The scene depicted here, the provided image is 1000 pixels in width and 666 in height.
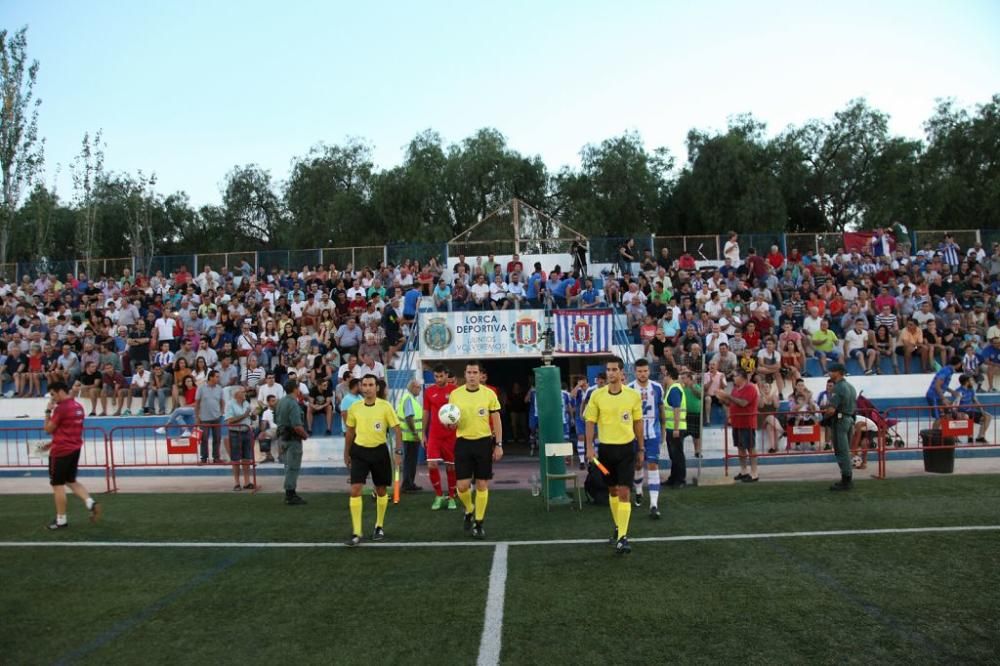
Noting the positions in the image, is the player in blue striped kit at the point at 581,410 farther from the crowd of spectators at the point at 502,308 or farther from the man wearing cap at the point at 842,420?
the man wearing cap at the point at 842,420

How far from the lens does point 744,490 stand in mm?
13086

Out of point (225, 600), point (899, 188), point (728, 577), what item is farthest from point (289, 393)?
point (899, 188)

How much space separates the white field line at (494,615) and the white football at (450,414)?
160 cm

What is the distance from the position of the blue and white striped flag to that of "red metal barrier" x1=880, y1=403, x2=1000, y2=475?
6.28m

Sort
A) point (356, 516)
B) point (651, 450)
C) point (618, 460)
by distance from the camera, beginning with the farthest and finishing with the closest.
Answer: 1. point (651, 450)
2. point (356, 516)
3. point (618, 460)

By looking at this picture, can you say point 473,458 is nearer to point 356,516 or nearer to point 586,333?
point 356,516

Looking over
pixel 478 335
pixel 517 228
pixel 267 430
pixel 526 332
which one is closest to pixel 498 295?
pixel 478 335

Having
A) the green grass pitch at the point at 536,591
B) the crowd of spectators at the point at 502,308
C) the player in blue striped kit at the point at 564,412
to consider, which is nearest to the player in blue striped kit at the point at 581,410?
the player in blue striped kit at the point at 564,412

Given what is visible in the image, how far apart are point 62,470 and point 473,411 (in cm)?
561

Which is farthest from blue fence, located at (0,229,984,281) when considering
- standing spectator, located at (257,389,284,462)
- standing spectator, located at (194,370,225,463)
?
standing spectator, located at (194,370,225,463)

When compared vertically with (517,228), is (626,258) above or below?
below

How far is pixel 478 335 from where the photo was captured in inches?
819

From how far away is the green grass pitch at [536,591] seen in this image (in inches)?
241

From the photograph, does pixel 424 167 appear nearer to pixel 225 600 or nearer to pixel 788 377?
pixel 788 377
